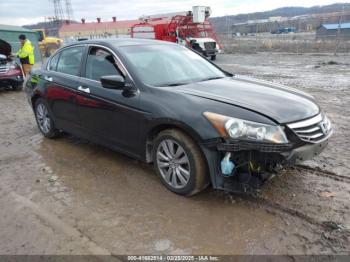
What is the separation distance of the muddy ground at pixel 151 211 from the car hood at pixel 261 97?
35.9 inches

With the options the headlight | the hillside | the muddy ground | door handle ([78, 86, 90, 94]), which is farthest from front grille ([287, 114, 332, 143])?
the hillside

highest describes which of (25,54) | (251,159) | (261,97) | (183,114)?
(25,54)

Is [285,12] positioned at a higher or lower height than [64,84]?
higher

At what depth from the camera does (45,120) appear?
19.1 feet

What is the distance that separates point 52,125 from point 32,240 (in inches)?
115

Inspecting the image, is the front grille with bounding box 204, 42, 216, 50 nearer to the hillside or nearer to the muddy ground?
the muddy ground

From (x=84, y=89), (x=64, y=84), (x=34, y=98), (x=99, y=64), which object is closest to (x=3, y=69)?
(x=34, y=98)

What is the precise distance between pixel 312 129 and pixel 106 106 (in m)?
2.39

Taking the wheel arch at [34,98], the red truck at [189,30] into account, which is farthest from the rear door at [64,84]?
the red truck at [189,30]

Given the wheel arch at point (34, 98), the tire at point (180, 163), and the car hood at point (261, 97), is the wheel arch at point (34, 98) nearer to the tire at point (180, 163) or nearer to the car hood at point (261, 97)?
the tire at point (180, 163)

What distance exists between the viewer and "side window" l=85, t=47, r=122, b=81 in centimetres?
423

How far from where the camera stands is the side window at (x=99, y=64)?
4234mm

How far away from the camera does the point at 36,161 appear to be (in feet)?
16.1

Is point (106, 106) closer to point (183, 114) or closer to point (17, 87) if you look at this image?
point (183, 114)
